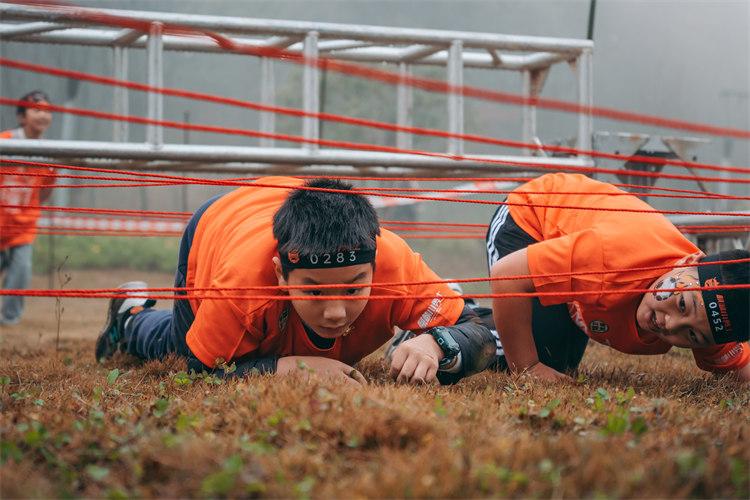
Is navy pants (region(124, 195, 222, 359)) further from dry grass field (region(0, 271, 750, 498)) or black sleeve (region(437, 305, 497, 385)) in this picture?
black sleeve (region(437, 305, 497, 385))

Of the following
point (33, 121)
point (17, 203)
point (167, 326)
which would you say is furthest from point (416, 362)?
point (17, 203)

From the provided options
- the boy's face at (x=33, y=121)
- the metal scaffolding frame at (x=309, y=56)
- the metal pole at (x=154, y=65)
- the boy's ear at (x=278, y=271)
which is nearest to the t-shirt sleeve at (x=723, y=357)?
the boy's ear at (x=278, y=271)

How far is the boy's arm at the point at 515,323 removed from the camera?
3648mm

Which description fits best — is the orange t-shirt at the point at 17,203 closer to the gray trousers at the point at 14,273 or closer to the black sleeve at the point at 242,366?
the gray trousers at the point at 14,273

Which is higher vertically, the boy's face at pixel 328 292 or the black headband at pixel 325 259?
the black headband at pixel 325 259

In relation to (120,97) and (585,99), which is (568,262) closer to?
(585,99)

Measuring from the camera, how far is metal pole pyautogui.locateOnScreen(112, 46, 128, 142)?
5.61 m

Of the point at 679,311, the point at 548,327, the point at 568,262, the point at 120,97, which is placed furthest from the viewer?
the point at 120,97

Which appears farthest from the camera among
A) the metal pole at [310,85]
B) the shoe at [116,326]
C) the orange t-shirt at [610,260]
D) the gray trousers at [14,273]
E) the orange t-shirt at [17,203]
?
the gray trousers at [14,273]

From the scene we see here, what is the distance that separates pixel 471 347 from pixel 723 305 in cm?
95

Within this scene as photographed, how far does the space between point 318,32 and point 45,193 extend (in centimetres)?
343

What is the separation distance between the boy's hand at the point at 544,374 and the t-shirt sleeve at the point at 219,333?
1106mm

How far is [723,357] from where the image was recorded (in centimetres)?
377

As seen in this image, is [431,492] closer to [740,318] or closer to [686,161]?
[740,318]
